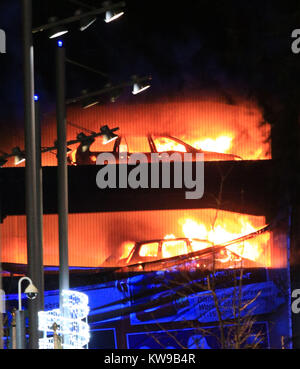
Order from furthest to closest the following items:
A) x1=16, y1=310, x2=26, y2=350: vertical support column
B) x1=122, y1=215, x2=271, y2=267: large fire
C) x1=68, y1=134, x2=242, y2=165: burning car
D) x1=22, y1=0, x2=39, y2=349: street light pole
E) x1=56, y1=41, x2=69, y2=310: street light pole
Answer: x1=122, y1=215, x2=271, y2=267: large fire → x1=68, y1=134, x2=242, y2=165: burning car → x1=56, y1=41, x2=69, y2=310: street light pole → x1=22, y1=0, x2=39, y2=349: street light pole → x1=16, y1=310, x2=26, y2=350: vertical support column

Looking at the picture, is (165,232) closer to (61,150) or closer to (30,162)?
(61,150)

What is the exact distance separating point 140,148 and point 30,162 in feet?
44.6

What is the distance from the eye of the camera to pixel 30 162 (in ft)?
51.3

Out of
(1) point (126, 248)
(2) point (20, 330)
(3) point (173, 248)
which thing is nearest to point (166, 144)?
(3) point (173, 248)

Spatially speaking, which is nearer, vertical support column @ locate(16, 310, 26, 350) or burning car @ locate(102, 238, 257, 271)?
vertical support column @ locate(16, 310, 26, 350)

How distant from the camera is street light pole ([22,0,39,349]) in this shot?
15.5m

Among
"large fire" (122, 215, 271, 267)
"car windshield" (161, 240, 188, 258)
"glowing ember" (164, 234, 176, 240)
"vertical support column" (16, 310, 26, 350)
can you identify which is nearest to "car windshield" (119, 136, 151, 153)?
"large fire" (122, 215, 271, 267)

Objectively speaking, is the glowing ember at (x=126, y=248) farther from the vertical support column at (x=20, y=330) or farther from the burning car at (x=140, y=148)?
the vertical support column at (x=20, y=330)

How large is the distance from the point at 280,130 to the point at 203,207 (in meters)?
16.9

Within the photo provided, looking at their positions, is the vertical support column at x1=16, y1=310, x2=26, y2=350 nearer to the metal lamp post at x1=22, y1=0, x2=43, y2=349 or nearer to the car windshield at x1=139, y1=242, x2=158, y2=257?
the metal lamp post at x1=22, y1=0, x2=43, y2=349

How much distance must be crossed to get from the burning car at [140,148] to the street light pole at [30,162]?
42.7 feet

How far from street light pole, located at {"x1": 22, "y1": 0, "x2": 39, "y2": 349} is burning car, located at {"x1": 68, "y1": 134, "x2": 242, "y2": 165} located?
13.0m

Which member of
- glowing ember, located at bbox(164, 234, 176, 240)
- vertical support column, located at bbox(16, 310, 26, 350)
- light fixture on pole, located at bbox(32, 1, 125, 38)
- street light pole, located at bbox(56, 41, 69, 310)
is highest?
light fixture on pole, located at bbox(32, 1, 125, 38)
